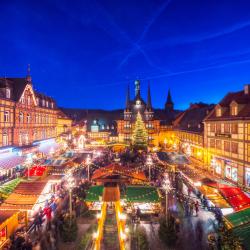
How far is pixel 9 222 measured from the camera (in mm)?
14445

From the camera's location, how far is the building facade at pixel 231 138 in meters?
24.4

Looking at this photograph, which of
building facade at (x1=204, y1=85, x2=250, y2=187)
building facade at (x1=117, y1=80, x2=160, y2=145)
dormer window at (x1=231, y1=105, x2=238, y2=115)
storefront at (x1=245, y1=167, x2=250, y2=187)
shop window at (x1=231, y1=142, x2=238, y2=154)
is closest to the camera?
storefront at (x1=245, y1=167, x2=250, y2=187)

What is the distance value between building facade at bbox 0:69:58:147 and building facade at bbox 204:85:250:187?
27.2 m

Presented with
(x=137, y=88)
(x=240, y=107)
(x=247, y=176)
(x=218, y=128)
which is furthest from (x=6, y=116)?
(x=137, y=88)

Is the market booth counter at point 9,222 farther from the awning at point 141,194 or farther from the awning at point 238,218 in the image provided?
the awning at point 238,218

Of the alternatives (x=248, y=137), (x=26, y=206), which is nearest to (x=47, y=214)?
(x=26, y=206)

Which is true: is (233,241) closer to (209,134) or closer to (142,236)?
(142,236)

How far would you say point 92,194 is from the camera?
18.6 meters

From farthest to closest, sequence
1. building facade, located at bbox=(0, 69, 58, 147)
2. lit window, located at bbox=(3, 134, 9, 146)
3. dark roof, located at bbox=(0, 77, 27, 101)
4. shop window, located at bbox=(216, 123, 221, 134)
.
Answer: shop window, located at bbox=(216, 123, 221, 134) < dark roof, located at bbox=(0, 77, 27, 101) < building facade, located at bbox=(0, 69, 58, 147) < lit window, located at bbox=(3, 134, 9, 146)

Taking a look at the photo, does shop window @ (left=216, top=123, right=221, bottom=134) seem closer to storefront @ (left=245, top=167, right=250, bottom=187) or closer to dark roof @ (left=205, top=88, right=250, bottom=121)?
dark roof @ (left=205, top=88, right=250, bottom=121)

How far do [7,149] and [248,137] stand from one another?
28781mm

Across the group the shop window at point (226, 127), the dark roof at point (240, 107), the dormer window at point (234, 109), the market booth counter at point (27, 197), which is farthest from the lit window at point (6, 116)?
the dormer window at point (234, 109)

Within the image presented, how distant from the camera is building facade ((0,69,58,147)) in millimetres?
27328

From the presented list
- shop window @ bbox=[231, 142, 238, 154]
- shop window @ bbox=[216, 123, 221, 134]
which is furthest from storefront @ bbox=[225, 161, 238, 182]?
shop window @ bbox=[216, 123, 221, 134]
